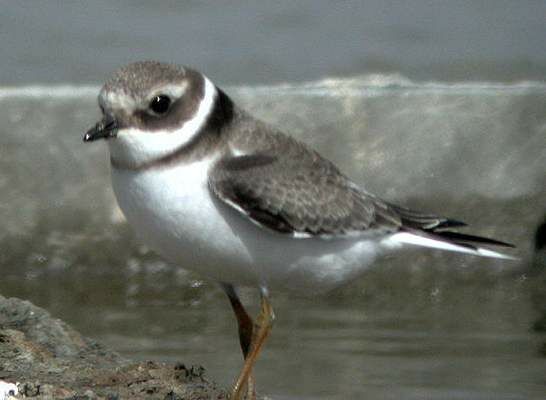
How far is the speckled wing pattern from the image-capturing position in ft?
17.6

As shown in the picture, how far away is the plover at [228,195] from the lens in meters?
5.28

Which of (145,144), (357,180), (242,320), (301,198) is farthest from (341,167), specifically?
(145,144)

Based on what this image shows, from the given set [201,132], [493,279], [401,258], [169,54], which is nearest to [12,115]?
[169,54]

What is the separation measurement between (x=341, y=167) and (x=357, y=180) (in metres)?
0.12

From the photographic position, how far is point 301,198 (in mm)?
5605

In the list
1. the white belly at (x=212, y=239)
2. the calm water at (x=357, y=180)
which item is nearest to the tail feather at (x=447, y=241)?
the white belly at (x=212, y=239)

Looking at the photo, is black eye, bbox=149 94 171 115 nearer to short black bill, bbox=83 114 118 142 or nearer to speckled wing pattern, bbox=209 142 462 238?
short black bill, bbox=83 114 118 142

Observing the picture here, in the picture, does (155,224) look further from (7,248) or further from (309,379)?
(7,248)

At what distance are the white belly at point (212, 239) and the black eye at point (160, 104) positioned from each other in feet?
0.79

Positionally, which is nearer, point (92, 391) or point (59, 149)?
point (92, 391)

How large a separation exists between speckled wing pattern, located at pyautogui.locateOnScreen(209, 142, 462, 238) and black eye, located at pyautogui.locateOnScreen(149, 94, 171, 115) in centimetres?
28

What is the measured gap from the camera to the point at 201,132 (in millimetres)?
5398

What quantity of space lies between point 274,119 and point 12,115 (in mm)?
1584

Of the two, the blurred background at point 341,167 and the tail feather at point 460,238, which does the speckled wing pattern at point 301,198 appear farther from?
the blurred background at point 341,167
